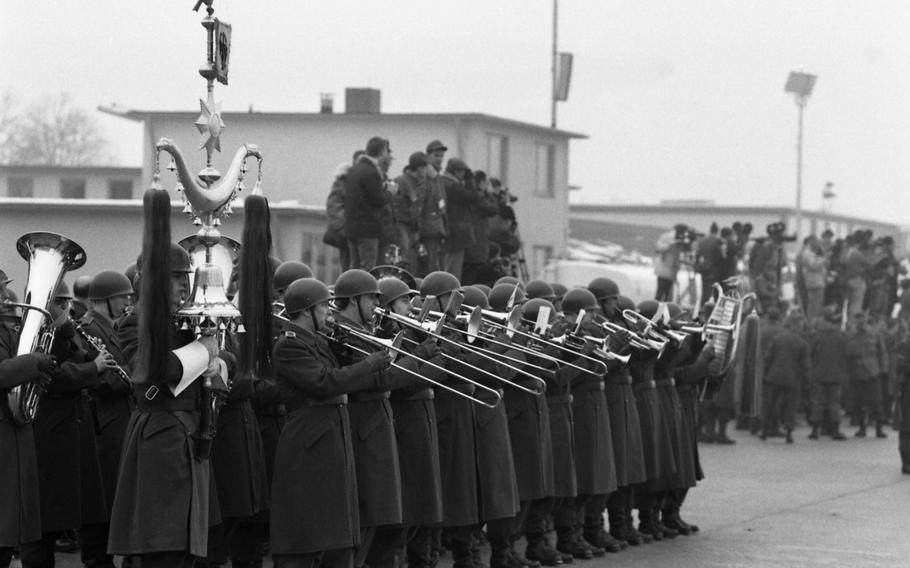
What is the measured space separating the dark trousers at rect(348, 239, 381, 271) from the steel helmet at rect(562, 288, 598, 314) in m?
3.48

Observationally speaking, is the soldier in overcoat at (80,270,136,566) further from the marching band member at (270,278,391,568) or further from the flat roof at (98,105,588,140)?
the flat roof at (98,105,588,140)

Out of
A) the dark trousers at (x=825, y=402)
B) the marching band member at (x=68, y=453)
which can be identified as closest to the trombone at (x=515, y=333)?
the marching band member at (x=68, y=453)

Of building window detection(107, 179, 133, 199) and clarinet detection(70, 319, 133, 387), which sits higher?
building window detection(107, 179, 133, 199)

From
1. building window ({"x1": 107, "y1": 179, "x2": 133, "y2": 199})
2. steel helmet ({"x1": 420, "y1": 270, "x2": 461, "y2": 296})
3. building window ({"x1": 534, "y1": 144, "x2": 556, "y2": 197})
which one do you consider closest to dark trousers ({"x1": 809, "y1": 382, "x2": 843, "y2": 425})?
building window ({"x1": 534, "y1": 144, "x2": 556, "y2": 197})

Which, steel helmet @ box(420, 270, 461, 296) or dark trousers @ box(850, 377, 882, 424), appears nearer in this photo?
steel helmet @ box(420, 270, 461, 296)

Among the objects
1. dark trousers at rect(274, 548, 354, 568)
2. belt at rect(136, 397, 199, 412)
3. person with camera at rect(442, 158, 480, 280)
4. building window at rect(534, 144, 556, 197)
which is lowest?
dark trousers at rect(274, 548, 354, 568)

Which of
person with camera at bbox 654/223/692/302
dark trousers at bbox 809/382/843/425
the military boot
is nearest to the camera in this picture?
the military boot

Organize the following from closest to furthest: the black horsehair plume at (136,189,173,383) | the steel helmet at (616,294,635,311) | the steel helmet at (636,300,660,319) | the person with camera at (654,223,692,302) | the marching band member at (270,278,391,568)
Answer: the black horsehair plume at (136,189,173,383), the marching band member at (270,278,391,568), the steel helmet at (616,294,635,311), the steel helmet at (636,300,660,319), the person with camera at (654,223,692,302)

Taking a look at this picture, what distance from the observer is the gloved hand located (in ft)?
30.4

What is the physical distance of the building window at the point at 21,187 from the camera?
39438 mm

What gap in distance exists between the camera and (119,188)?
4009 cm

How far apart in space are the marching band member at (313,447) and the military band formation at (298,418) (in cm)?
1

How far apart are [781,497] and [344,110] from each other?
16866 millimetres

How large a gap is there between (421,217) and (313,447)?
8.09 m
